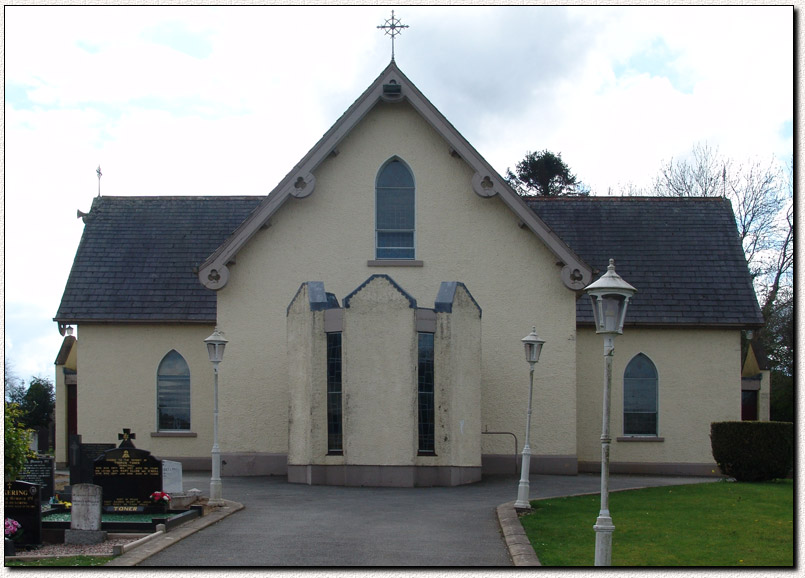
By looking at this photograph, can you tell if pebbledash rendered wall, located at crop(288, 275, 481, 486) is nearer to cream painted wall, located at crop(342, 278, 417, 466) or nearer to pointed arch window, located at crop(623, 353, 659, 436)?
cream painted wall, located at crop(342, 278, 417, 466)

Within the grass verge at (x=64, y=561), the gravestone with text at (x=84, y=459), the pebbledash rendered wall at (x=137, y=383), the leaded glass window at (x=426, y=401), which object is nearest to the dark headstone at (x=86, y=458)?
the gravestone with text at (x=84, y=459)

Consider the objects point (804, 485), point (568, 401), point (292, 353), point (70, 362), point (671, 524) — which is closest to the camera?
point (804, 485)

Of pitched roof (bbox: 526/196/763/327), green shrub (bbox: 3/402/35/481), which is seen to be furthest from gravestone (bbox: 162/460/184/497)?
pitched roof (bbox: 526/196/763/327)

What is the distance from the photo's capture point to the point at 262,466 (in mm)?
24953

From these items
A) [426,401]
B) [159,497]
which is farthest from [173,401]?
[159,497]

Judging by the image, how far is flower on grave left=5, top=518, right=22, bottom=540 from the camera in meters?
15.2

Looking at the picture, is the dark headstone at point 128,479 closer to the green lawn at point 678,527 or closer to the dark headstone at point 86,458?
the dark headstone at point 86,458

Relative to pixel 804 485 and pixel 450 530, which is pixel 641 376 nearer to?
pixel 450 530

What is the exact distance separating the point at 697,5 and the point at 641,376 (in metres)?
15.4

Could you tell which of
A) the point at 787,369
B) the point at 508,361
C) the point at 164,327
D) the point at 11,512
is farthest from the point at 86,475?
the point at 787,369

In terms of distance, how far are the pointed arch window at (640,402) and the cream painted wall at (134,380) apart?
37.9 feet

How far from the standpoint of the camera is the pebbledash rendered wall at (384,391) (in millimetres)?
21203

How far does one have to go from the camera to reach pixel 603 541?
1182 cm

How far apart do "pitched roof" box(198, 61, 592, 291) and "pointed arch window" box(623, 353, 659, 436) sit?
3903 millimetres
